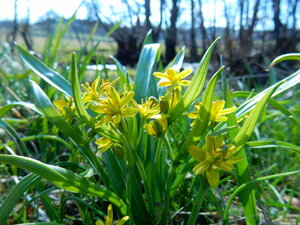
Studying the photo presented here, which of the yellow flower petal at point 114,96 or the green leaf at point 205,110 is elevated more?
the yellow flower petal at point 114,96

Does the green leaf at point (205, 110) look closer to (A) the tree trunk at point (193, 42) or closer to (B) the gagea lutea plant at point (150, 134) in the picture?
(B) the gagea lutea plant at point (150, 134)

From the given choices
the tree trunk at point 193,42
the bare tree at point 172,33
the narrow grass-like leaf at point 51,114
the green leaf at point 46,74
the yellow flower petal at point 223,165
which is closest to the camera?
the yellow flower petal at point 223,165

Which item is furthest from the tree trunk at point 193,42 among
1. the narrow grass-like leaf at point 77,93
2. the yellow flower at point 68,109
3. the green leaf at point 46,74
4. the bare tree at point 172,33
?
the narrow grass-like leaf at point 77,93

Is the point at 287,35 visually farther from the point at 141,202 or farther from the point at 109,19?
the point at 141,202

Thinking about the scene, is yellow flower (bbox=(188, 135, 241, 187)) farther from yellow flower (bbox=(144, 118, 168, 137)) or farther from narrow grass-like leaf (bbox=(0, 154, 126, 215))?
narrow grass-like leaf (bbox=(0, 154, 126, 215))

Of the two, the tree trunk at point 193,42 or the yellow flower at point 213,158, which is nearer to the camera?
the yellow flower at point 213,158

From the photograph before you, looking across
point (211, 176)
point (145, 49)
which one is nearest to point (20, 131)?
point (145, 49)
